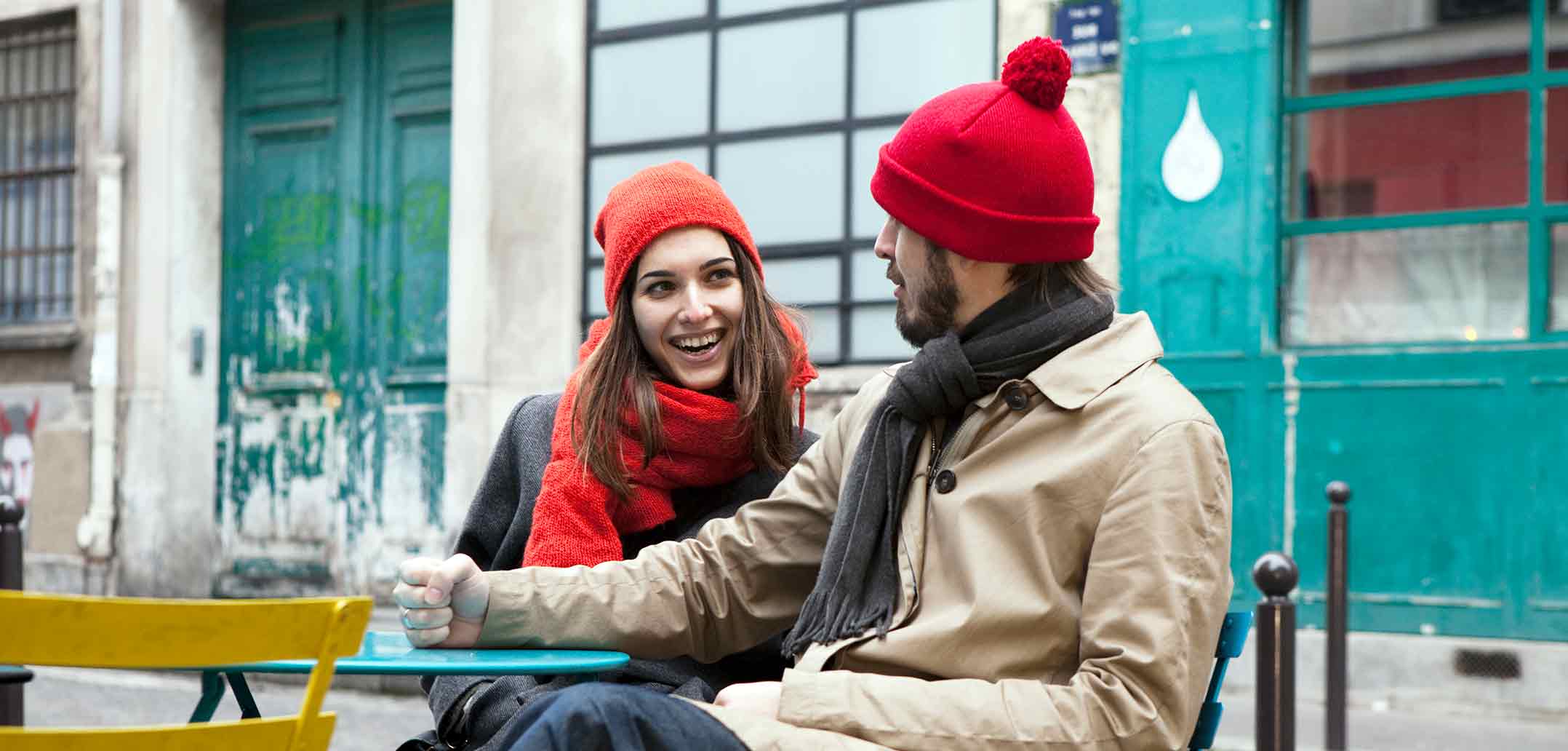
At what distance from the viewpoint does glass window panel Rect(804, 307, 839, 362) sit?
334 inches

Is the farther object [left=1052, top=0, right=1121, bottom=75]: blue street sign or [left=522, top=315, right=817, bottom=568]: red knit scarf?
[left=1052, top=0, right=1121, bottom=75]: blue street sign

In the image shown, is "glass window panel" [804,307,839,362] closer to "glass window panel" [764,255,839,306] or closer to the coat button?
"glass window panel" [764,255,839,306]

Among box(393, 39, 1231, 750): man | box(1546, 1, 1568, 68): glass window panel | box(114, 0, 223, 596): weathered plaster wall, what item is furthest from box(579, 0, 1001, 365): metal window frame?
box(393, 39, 1231, 750): man

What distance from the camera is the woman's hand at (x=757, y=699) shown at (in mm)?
2301

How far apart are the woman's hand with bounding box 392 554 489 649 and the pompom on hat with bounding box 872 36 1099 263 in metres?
0.90

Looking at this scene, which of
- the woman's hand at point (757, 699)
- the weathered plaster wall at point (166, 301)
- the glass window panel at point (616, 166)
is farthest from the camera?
the weathered plaster wall at point (166, 301)

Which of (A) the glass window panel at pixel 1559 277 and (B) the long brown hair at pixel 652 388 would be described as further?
(A) the glass window panel at pixel 1559 277

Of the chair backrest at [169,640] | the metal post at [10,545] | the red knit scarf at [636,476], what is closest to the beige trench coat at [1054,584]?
the chair backrest at [169,640]

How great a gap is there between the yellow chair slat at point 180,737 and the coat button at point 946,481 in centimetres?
89

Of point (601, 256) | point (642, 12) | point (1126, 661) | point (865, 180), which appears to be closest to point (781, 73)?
point (865, 180)

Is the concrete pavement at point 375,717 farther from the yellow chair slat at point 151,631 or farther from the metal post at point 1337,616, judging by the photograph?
the yellow chair slat at point 151,631

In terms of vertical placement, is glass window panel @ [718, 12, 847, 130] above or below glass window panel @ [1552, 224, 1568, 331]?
above

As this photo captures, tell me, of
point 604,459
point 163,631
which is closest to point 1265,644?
point 604,459

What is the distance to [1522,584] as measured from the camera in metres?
6.67
